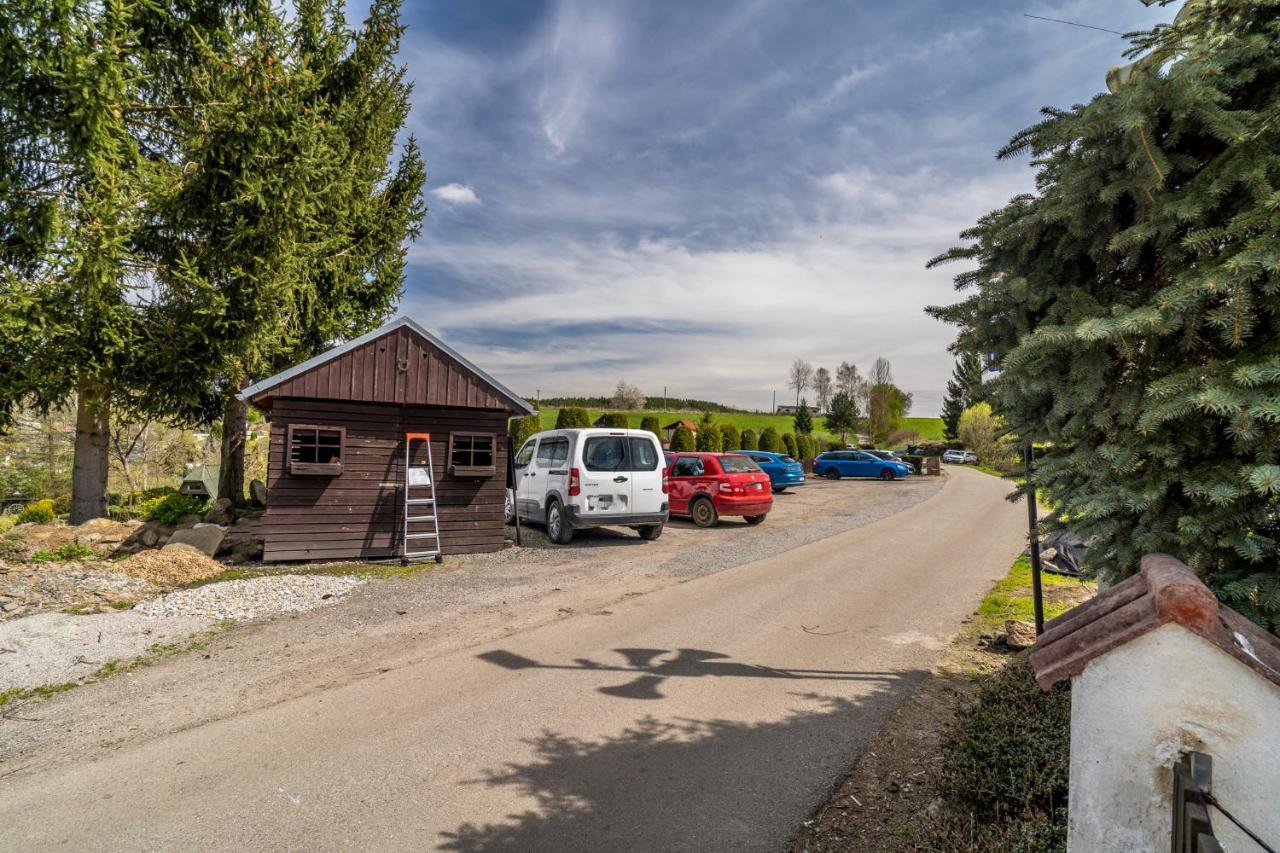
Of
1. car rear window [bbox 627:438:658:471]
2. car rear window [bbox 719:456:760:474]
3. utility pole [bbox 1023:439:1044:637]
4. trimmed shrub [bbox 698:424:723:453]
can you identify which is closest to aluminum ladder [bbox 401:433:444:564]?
car rear window [bbox 627:438:658:471]

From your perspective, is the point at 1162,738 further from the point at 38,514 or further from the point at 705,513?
the point at 38,514

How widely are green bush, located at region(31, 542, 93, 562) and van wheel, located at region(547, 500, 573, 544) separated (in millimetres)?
7688

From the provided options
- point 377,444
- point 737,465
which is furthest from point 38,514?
point 737,465

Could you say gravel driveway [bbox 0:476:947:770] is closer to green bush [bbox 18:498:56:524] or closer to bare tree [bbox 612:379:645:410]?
green bush [bbox 18:498:56:524]

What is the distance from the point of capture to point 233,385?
45.3 feet

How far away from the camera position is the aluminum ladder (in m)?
10.9

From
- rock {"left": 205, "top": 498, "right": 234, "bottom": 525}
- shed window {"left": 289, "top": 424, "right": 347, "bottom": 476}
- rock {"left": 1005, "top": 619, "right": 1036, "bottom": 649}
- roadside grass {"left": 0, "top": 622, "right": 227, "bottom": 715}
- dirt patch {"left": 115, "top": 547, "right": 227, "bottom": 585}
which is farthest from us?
rock {"left": 205, "top": 498, "right": 234, "bottom": 525}

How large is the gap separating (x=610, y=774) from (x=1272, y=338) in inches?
158

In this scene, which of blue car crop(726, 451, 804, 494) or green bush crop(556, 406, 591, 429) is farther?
green bush crop(556, 406, 591, 429)

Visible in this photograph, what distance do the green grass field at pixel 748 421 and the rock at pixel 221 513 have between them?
3433 cm

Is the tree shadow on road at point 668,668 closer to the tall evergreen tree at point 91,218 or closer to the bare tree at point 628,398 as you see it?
the tall evergreen tree at point 91,218

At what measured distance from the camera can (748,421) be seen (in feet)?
232

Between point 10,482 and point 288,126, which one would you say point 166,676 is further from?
point 10,482

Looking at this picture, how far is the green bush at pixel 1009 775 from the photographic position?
2.70 metres
